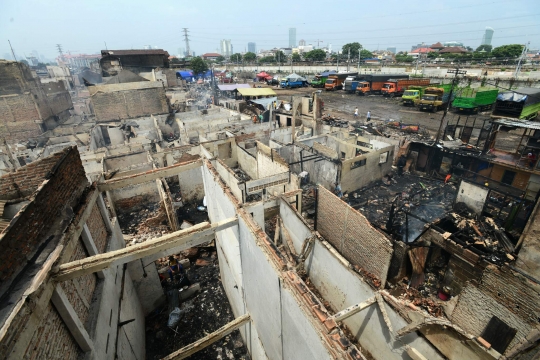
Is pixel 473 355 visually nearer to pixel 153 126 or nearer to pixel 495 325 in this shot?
pixel 495 325

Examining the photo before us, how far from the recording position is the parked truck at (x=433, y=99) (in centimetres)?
2273

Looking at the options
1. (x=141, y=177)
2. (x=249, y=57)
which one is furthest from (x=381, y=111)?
(x=249, y=57)

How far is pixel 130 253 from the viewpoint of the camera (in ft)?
13.7

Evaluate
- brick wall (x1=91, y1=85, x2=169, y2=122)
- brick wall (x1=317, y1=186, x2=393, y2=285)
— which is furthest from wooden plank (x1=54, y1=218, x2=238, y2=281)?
brick wall (x1=91, y1=85, x2=169, y2=122)

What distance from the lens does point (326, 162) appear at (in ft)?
36.5

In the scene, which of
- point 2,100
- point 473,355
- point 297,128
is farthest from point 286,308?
point 2,100

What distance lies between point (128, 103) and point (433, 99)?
2635 centimetres

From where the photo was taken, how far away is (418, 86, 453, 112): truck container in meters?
22.7

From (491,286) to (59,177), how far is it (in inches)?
319

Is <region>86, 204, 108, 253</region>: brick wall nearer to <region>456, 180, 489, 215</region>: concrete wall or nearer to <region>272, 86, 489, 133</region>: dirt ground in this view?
<region>456, 180, 489, 215</region>: concrete wall

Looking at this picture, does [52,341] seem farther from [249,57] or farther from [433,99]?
[249,57]

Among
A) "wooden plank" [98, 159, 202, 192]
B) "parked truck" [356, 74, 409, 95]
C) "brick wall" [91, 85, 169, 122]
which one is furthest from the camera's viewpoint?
"parked truck" [356, 74, 409, 95]

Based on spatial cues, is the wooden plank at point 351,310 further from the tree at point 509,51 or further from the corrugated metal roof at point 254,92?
the tree at point 509,51

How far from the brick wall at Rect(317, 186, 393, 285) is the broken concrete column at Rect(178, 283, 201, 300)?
4433mm
